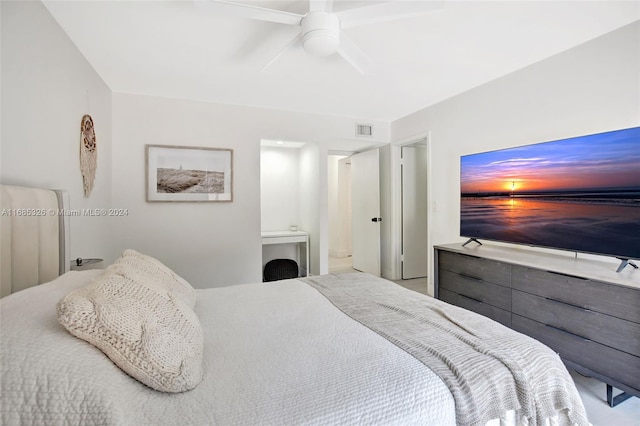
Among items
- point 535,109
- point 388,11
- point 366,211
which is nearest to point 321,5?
point 388,11

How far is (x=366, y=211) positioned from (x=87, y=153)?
12.1 feet

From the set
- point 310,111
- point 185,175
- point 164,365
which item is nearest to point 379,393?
point 164,365

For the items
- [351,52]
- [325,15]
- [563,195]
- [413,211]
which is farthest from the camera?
[413,211]

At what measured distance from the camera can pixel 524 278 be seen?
2137 millimetres

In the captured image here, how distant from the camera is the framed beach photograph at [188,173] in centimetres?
328

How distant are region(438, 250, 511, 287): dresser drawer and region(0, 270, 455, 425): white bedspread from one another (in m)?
1.61

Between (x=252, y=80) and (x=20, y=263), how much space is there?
7.44 feet

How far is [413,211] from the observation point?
454cm

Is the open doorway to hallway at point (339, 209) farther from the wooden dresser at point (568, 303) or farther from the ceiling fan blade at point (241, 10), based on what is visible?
the ceiling fan blade at point (241, 10)

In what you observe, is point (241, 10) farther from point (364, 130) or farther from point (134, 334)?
point (364, 130)

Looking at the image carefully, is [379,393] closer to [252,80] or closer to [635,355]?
[635,355]

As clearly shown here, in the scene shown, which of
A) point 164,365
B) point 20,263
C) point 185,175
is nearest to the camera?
point 164,365

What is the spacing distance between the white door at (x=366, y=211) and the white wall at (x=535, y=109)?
42.2 inches

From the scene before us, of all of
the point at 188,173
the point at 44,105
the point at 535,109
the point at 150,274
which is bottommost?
the point at 150,274
